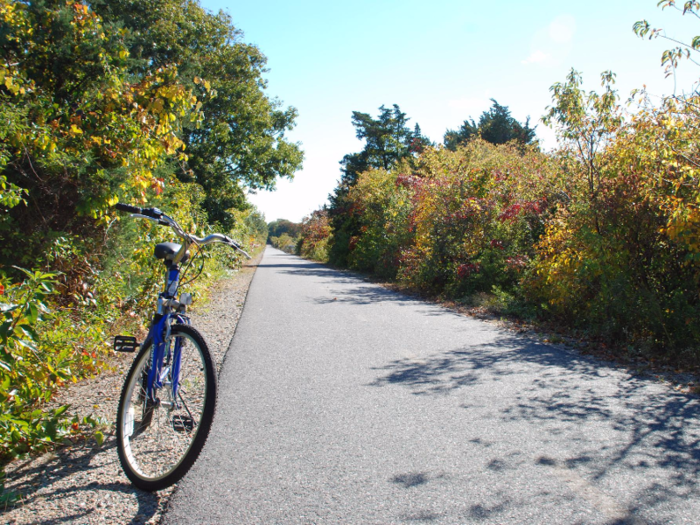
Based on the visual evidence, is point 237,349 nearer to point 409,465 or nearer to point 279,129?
point 409,465

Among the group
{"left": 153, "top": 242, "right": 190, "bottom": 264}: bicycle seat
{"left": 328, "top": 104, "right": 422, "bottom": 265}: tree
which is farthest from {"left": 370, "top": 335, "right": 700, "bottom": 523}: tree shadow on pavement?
{"left": 328, "top": 104, "right": 422, "bottom": 265}: tree

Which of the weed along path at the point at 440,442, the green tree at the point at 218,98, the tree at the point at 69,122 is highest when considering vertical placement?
the green tree at the point at 218,98

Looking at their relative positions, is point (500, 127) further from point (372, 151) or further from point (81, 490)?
point (81, 490)

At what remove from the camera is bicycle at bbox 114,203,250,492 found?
2.97 meters

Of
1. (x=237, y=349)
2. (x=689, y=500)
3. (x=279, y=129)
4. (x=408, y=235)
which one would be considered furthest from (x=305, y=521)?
(x=279, y=129)

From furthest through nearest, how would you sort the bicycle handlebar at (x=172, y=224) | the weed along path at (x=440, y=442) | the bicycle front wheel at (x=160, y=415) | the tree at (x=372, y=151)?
the tree at (x=372, y=151) < the bicycle handlebar at (x=172, y=224) < the bicycle front wheel at (x=160, y=415) < the weed along path at (x=440, y=442)

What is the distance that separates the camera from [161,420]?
3.14m

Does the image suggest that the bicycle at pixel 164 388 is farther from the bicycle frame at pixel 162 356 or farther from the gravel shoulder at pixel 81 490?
the gravel shoulder at pixel 81 490

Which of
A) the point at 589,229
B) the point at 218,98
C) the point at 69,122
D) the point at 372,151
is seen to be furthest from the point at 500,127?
the point at 69,122

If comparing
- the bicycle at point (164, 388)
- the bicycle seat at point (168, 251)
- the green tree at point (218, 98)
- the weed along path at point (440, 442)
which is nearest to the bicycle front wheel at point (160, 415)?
the bicycle at point (164, 388)

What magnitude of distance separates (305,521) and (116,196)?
425 centimetres

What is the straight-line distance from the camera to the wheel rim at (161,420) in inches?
117

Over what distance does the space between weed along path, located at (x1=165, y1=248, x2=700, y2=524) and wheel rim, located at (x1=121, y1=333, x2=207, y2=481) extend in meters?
0.25

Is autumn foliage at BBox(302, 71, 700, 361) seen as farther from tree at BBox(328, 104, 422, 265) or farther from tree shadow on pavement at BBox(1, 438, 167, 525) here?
tree at BBox(328, 104, 422, 265)
